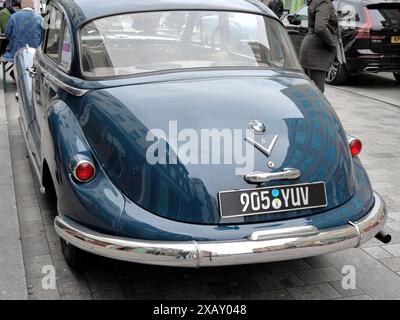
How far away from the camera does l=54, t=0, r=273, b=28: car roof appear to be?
3.93 meters

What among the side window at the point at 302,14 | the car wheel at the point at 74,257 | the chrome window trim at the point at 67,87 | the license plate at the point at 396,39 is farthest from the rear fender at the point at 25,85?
the side window at the point at 302,14

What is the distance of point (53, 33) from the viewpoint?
4.77 metres

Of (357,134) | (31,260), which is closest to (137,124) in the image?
(31,260)

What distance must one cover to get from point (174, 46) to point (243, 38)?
1.88ft

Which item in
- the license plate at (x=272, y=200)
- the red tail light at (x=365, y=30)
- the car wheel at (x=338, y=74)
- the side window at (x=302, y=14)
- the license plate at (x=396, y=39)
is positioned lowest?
the car wheel at (x=338, y=74)

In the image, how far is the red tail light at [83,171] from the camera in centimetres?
320

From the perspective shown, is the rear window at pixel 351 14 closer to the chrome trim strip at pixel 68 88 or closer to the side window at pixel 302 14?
the side window at pixel 302 14

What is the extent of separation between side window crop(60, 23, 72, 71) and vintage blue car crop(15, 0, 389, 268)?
0.09 feet

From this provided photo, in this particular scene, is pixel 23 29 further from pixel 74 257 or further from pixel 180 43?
pixel 74 257

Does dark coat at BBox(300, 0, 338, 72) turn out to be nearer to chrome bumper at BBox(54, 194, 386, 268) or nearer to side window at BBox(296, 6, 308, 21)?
chrome bumper at BBox(54, 194, 386, 268)

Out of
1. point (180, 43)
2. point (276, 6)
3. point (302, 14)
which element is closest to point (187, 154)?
point (180, 43)

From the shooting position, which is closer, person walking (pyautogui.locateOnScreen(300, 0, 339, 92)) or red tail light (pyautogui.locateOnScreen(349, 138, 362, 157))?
red tail light (pyautogui.locateOnScreen(349, 138, 362, 157))

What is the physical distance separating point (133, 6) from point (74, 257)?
6.03 ft

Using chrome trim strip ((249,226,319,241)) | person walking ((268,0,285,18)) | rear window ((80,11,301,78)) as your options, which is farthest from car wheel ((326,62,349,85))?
chrome trim strip ((249,226,319,241))
